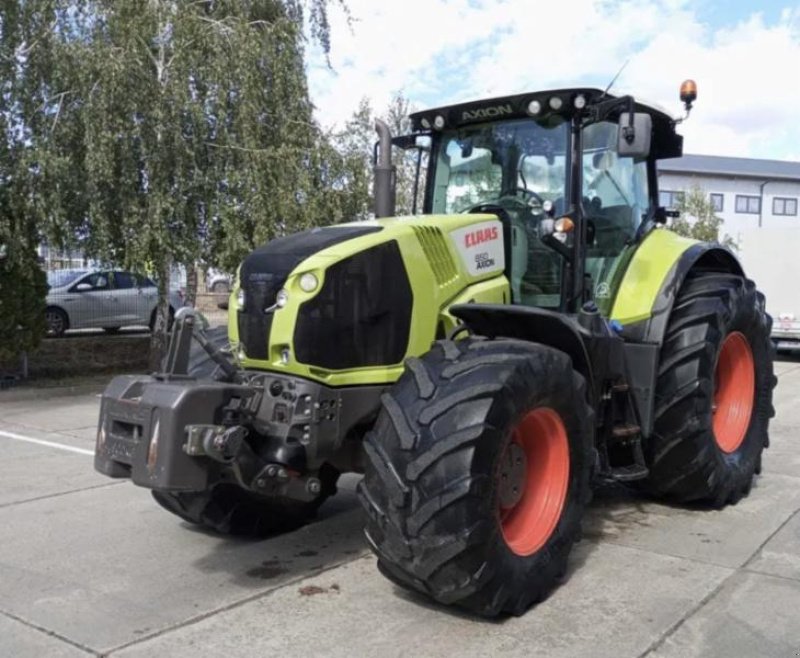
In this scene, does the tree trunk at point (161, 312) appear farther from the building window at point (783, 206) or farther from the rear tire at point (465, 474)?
the building window at point (783, 206)

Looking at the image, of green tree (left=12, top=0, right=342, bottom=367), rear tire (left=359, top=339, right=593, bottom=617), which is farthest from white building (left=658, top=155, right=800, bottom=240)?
rear tire (left=359, top=339, right=593, bottom=617)

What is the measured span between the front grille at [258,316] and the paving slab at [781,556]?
2.82m

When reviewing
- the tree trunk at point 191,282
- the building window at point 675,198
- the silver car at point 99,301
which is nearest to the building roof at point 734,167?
the building window at point 675,198

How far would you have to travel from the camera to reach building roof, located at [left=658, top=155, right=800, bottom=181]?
4966 centimetres

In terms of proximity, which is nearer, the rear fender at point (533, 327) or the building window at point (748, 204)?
the rear fender at point (533, 327)

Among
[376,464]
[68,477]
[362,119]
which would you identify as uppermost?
[362,119]

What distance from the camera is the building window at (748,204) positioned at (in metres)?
51.5

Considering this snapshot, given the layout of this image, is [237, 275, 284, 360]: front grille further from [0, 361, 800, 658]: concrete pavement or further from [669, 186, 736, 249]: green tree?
[669, 186, 736, 249]: green tree

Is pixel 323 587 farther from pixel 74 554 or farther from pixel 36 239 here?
pixel 36 239

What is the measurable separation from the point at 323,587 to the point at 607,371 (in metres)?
1.91

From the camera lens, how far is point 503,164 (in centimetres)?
518

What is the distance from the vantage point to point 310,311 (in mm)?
3973

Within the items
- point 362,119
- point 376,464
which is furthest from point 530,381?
point 362,119

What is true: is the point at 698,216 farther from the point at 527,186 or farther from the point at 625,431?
the point at 625,431
